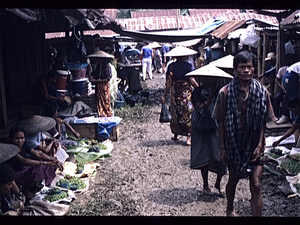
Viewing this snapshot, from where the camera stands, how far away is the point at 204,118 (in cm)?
532

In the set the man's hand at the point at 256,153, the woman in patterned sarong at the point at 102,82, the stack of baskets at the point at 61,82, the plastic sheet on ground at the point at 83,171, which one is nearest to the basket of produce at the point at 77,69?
the woman in patterned sarong at the point at 102,82

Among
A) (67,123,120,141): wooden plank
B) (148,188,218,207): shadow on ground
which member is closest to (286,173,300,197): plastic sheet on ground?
(148,188,218,207): shadow on ground

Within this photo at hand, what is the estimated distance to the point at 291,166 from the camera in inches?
245

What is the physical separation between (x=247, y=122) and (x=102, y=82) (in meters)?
5.12

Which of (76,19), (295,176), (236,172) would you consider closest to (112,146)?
(76,19)

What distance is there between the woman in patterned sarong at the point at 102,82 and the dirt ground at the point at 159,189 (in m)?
0.85

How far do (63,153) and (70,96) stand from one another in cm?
294

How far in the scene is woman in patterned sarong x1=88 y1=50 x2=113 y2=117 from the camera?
8.79 m

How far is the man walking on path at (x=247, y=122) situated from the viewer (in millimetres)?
4105

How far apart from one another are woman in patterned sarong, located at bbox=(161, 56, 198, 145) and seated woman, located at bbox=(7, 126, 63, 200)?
320cm

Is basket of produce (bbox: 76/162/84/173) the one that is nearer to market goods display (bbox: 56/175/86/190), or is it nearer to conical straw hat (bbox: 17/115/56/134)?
market goods display (bbox: 56/175/86/190)

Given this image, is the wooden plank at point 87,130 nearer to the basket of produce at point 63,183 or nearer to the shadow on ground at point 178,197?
the basket of produce at point 63,183

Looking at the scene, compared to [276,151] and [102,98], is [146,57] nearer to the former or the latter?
[102,98]
